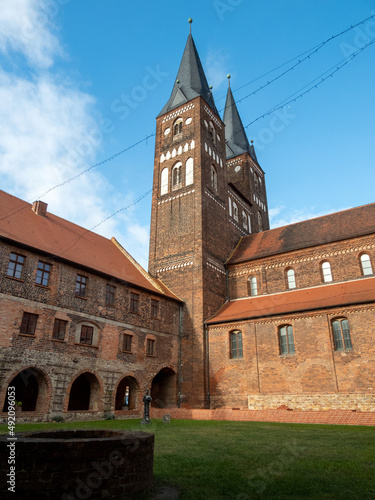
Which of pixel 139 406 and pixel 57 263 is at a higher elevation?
pixel 57 263

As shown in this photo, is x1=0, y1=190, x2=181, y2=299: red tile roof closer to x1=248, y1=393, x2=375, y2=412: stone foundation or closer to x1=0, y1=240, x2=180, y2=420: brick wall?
x1=0, y1=240, x2=180, y2=420: brick wall

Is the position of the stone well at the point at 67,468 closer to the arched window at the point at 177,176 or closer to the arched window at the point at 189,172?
the arched window at the point at 189,172

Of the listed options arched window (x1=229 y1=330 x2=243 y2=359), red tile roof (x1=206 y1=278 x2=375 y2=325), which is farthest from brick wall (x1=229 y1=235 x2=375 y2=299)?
arched window (x1=229 y1=330 x2=243 y2=359)

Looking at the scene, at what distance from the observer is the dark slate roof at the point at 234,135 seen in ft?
138

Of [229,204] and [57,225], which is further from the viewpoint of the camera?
[229,204]

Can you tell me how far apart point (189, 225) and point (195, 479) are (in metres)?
22.8

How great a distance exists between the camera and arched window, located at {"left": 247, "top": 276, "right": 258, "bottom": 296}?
26844 mm

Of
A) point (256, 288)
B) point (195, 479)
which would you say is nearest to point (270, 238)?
point (256, 288)

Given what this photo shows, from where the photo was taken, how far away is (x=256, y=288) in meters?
26.7

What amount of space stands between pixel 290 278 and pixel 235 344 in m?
6.24

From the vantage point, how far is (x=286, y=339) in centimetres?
2125

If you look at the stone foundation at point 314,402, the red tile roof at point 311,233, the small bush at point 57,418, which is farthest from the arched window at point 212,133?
the small bush at point 57,418

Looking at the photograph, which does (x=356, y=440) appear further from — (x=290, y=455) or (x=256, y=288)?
(x=256, y=288)

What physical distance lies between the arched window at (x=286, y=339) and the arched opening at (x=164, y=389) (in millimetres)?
7148
